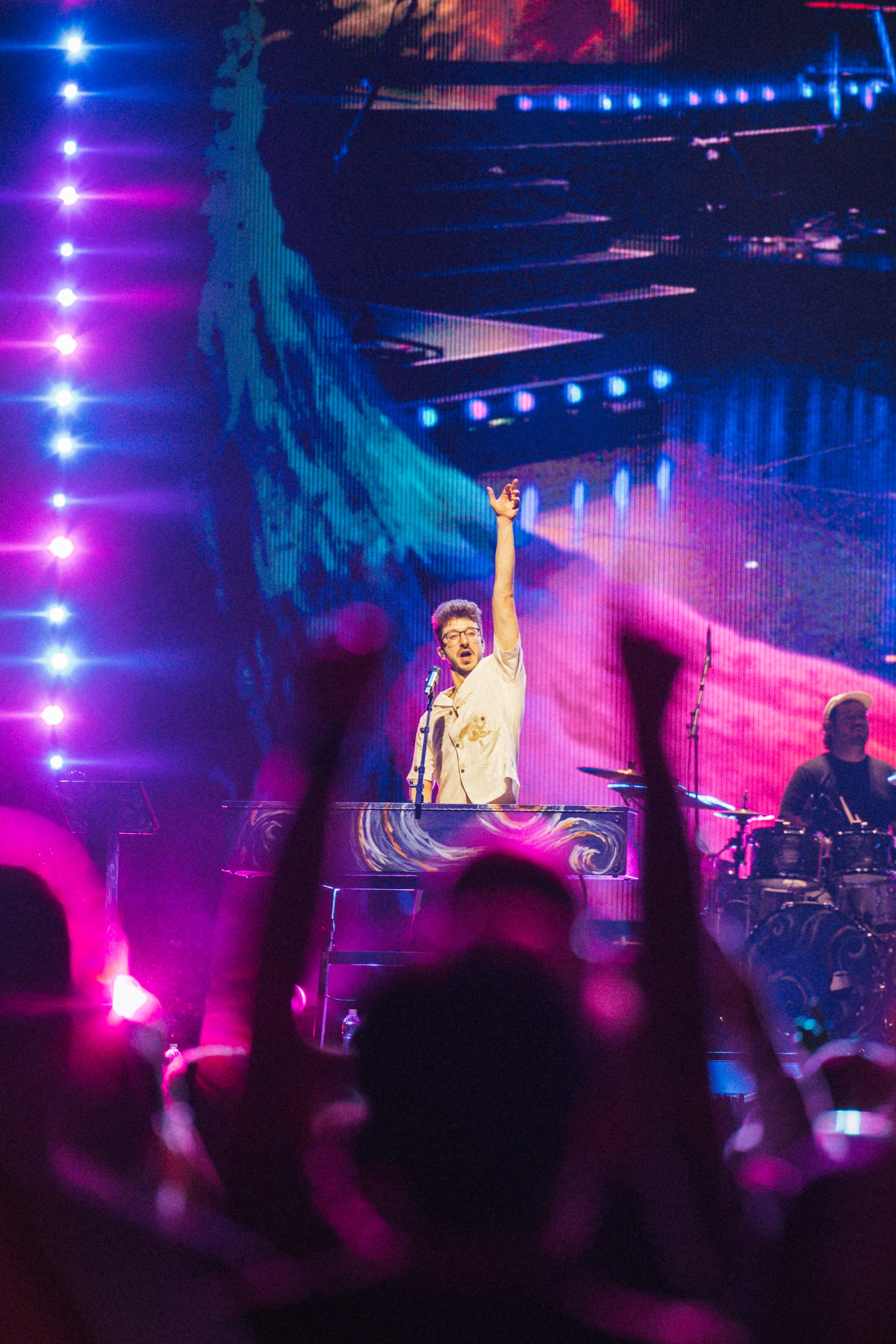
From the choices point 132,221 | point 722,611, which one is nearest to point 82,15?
point 132,221

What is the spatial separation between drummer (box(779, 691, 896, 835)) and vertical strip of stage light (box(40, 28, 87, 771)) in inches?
149

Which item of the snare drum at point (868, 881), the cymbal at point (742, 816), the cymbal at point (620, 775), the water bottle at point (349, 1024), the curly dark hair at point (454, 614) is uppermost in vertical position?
the curly dark hair at point (454, 614)

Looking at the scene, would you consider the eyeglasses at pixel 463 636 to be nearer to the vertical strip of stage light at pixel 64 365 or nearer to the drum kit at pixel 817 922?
the drum kit at pixel 817 922

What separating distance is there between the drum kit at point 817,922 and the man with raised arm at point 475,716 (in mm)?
509

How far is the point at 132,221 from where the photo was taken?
6547 millimetres

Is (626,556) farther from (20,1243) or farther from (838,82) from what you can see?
(20,1243)

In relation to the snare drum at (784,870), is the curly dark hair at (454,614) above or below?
above

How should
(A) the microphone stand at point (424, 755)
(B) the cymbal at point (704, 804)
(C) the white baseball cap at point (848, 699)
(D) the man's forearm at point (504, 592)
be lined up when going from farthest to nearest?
(C) the white baseball cap at point (848, 699)
(D) the man's forearm at point (504, 592)
(A) the microphone stand at point (424, 755)
(B) the cymbal at point (704, 804)

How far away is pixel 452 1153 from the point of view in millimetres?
1072

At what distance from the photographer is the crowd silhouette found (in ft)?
3.30

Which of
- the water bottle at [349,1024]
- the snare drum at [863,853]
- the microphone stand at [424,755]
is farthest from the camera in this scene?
the microphone stand at [424,755]

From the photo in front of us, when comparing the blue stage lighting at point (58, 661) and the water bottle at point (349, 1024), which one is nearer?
the water bottle at point (349, 1024)

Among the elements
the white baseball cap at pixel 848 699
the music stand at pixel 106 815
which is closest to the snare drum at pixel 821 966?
the white baseball cap at pixel 848 699

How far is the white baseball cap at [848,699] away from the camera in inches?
246
